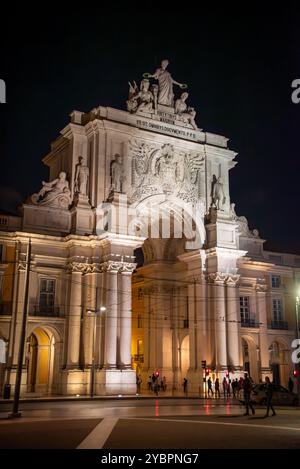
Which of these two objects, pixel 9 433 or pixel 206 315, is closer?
pixel 9 433

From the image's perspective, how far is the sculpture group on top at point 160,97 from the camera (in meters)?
45.3

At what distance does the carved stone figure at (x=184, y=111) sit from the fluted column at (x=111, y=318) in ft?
49.1

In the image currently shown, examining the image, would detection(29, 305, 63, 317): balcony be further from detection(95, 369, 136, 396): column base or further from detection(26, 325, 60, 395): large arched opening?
detection(95, 369, 136, 396): column base

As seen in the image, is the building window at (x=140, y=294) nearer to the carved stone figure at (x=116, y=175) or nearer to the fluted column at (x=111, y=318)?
the fluted column at (x=111, y=318)

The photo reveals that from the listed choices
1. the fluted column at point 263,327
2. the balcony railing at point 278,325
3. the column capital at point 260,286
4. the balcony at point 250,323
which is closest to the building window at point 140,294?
the balcony at point 250,323

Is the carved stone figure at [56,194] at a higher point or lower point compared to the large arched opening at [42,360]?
higher

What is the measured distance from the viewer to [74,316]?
38.9 meters

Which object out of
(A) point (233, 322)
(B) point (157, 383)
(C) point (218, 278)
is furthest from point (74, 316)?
(A) point (233, 322)

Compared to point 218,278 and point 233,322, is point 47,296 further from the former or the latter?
point 233,322

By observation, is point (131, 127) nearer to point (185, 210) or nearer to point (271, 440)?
point (185, 210)

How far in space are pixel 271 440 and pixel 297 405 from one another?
1720cm

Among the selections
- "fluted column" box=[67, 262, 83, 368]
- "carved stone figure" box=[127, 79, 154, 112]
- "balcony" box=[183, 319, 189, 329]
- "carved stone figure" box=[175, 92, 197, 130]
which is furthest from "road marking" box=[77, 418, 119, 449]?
"carved stone figure" box=[175, 92, 197, 130]
